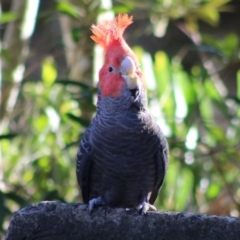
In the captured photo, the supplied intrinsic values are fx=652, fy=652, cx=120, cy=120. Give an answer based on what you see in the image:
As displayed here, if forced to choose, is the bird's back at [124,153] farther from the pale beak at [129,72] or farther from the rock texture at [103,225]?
the rock texture at [103,225]

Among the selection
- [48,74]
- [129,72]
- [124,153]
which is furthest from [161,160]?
[48,74]

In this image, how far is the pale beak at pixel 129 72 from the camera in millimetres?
2891

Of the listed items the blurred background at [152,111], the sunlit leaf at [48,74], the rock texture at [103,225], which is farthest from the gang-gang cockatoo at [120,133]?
the sunlit leaf at [48,74]

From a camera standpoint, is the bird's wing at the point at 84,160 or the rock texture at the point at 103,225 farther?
the bird's wing at the point at 84,160

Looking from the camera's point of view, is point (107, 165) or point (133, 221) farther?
point (107, 165)

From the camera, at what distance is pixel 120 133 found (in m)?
2.99

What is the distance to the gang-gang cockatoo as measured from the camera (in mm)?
2963

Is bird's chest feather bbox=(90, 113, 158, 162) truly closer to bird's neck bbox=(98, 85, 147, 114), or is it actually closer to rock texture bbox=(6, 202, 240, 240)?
bird's neck bbox=(98, 85, 147, 114)

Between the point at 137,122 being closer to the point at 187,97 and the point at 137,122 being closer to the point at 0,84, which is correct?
the point at 187,97

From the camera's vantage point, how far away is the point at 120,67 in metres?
2.93

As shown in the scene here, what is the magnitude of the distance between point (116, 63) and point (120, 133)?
0.32 metres

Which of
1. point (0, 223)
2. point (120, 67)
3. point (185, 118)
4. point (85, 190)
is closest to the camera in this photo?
point (120, 67)

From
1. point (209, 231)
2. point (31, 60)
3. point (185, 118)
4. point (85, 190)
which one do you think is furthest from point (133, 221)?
point (31, 60)

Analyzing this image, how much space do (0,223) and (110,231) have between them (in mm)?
1395
